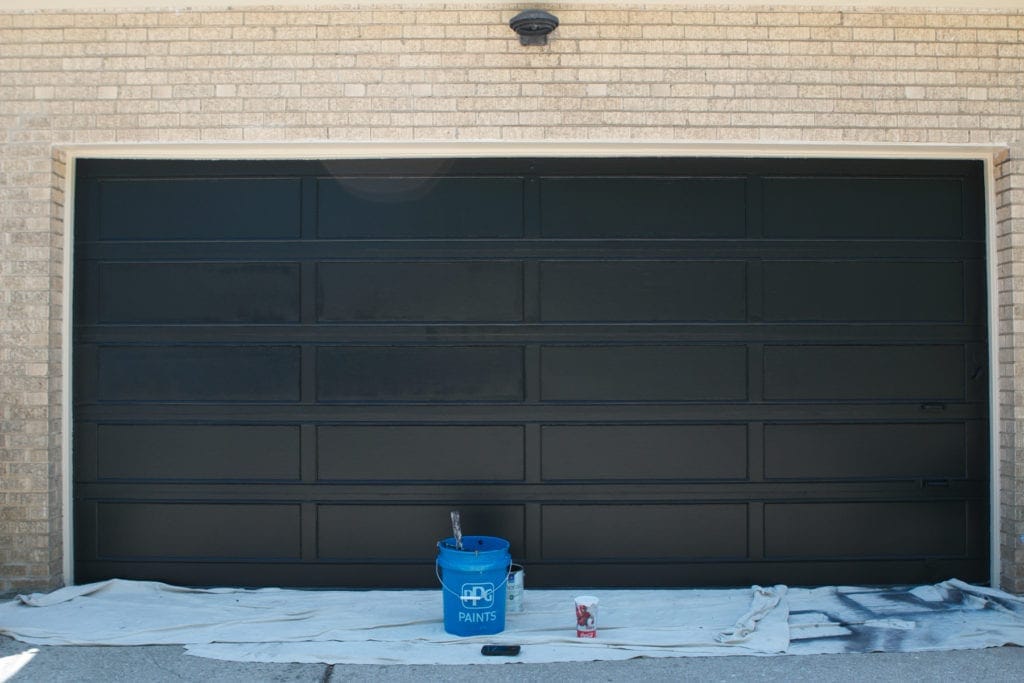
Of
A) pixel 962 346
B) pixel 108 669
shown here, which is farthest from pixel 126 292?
pixel 962 346

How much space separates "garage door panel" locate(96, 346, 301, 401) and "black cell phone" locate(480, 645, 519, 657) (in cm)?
206

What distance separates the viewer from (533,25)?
495 centimetres

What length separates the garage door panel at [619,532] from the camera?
522cm

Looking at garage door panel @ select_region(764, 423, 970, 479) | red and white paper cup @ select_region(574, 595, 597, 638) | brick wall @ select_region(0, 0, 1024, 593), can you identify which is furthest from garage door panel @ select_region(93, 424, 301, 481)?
garage door panel @ select_region(764, 423, 970, 479)

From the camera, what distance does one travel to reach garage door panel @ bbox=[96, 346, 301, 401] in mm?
5277

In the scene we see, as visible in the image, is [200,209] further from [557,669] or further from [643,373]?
[557,669]

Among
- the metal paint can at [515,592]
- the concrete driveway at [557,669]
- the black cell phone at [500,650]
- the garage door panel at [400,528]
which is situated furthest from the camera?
the garage door panel at [400,528]

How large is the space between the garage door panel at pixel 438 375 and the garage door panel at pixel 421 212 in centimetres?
72

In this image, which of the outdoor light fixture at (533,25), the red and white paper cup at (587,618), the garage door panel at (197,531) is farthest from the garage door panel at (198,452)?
the outdoor light fixture at (533,25)

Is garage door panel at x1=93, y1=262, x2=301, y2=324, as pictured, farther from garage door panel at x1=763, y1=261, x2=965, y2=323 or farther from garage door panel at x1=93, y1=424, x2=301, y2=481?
garage door panel at x1=763, y1=261, x2=965, y2=323

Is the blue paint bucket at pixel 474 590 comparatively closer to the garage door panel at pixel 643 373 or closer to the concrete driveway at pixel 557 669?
the concrete driveway at pixel 557 669

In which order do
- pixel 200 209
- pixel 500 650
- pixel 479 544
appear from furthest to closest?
pixel 200 209, pixel 479 544, pixel 500 650

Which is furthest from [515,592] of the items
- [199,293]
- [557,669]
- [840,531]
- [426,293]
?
[199,293]

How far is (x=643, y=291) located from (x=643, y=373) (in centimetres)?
50
